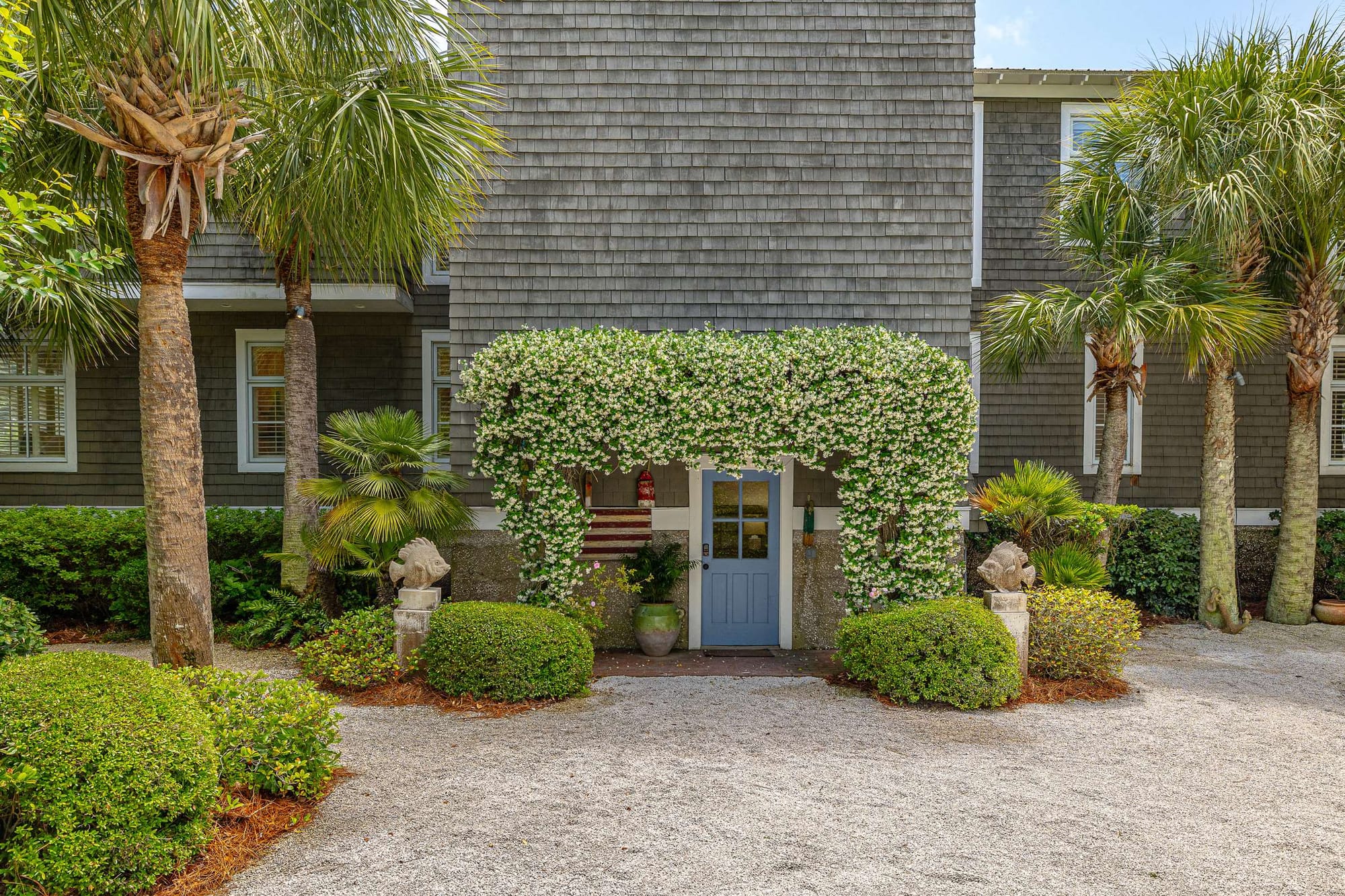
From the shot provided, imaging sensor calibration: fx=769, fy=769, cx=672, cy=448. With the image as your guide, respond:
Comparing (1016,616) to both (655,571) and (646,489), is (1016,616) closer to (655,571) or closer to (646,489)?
(655,571)

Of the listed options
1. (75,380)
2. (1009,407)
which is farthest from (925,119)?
(75,380)

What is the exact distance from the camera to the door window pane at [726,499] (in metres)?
8.16

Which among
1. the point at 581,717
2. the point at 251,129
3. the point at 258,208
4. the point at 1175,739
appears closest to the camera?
the point at 1175,739

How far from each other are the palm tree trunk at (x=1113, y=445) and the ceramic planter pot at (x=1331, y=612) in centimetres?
307

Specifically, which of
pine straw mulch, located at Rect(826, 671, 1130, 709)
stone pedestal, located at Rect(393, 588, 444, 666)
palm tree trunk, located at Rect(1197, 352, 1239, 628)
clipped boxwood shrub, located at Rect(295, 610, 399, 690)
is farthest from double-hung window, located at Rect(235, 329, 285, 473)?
→ palm tree trunk, located at Rect(1197, 352, 1239, 628)

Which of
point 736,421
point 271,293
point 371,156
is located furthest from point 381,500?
point 271,293

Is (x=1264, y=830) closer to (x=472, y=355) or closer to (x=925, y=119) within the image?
(x=925, y=119)

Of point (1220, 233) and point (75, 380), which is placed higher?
point (1220, 233)

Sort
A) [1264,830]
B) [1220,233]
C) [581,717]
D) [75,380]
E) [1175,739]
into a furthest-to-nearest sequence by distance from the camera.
→ [75,380] < [1220,233] < [581,717] < [1175,739] < [1264,830]

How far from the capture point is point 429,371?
9938 mm

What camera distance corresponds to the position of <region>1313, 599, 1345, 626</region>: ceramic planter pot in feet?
30.1

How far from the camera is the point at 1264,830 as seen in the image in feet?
13.6

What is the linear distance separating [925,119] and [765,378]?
11.1 ft

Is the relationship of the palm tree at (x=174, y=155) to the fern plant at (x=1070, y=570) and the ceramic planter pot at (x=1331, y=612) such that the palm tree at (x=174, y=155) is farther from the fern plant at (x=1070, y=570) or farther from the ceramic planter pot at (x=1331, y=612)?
the ceramic planter pot at (x=1331, y=612)
